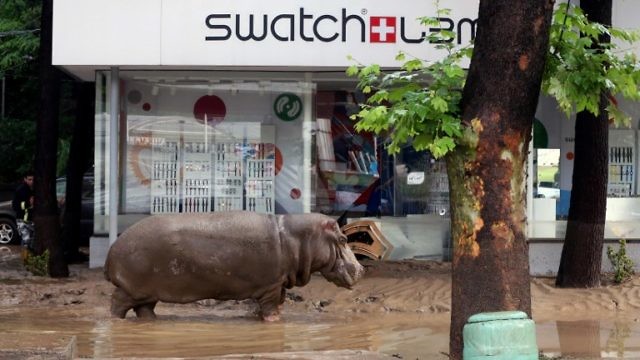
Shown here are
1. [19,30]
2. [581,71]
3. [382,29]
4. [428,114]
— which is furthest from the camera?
[19,30]

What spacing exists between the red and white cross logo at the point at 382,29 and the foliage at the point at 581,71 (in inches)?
235

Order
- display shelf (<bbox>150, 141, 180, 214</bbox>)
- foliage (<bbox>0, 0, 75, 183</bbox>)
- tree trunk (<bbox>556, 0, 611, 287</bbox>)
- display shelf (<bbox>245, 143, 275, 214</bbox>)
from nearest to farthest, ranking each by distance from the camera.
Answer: tree trunk (<bbox>556, 0, 611, 287</bbox>) → display shelf (<bbox>150, 141, 180, 214</bbox>) → display shelf (<bbox>245, 143, 275, 214</bbox>) → foliage (<bbox>0, 0, 75, 183</bbox>)

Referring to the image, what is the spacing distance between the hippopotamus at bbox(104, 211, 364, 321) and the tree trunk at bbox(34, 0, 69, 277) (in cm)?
488

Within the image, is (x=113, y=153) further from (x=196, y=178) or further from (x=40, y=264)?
(x=40, y=264)

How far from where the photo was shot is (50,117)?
47.1 feet

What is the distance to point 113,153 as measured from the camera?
1429 cm

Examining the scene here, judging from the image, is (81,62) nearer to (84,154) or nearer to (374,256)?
(84,154)

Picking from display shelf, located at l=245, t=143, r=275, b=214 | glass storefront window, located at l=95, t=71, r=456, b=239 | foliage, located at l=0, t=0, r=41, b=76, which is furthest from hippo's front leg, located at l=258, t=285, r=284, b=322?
foliage, located at l=0, t=0, r=41, b=76

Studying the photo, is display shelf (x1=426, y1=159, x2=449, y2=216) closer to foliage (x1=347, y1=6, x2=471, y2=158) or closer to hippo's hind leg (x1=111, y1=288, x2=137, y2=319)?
hippo's hind leg (x1=111, y1=288, x2=137, y2=319)

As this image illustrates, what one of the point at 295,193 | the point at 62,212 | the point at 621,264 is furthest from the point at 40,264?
the point at 621,264

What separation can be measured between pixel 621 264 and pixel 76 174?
9752 millimetres

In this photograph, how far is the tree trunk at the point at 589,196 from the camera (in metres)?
12.8

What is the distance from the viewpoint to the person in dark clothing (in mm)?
15990

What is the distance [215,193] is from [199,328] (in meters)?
6.03
